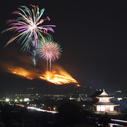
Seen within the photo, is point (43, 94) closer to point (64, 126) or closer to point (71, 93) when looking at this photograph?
point (71, 93)

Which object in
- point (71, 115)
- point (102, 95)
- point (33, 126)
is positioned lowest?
point (33, 126)

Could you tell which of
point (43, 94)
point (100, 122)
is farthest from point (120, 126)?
point (43, 94)

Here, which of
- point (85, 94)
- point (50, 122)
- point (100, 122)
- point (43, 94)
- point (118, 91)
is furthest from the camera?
point (118, 91)

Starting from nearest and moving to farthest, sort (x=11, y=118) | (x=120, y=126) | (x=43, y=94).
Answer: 1. (x=120, y=126)
2. (x=11, y=118)
3. (x=43, y=94)

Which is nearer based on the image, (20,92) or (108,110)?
(108,110)

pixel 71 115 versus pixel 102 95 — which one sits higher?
pixel 102 95

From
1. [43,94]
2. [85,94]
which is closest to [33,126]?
[85,94]

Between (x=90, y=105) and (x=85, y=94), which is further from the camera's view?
(x=85, y=94)

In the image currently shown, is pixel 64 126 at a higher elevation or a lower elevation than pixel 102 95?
lower

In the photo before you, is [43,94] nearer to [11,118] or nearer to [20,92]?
[20,92]
